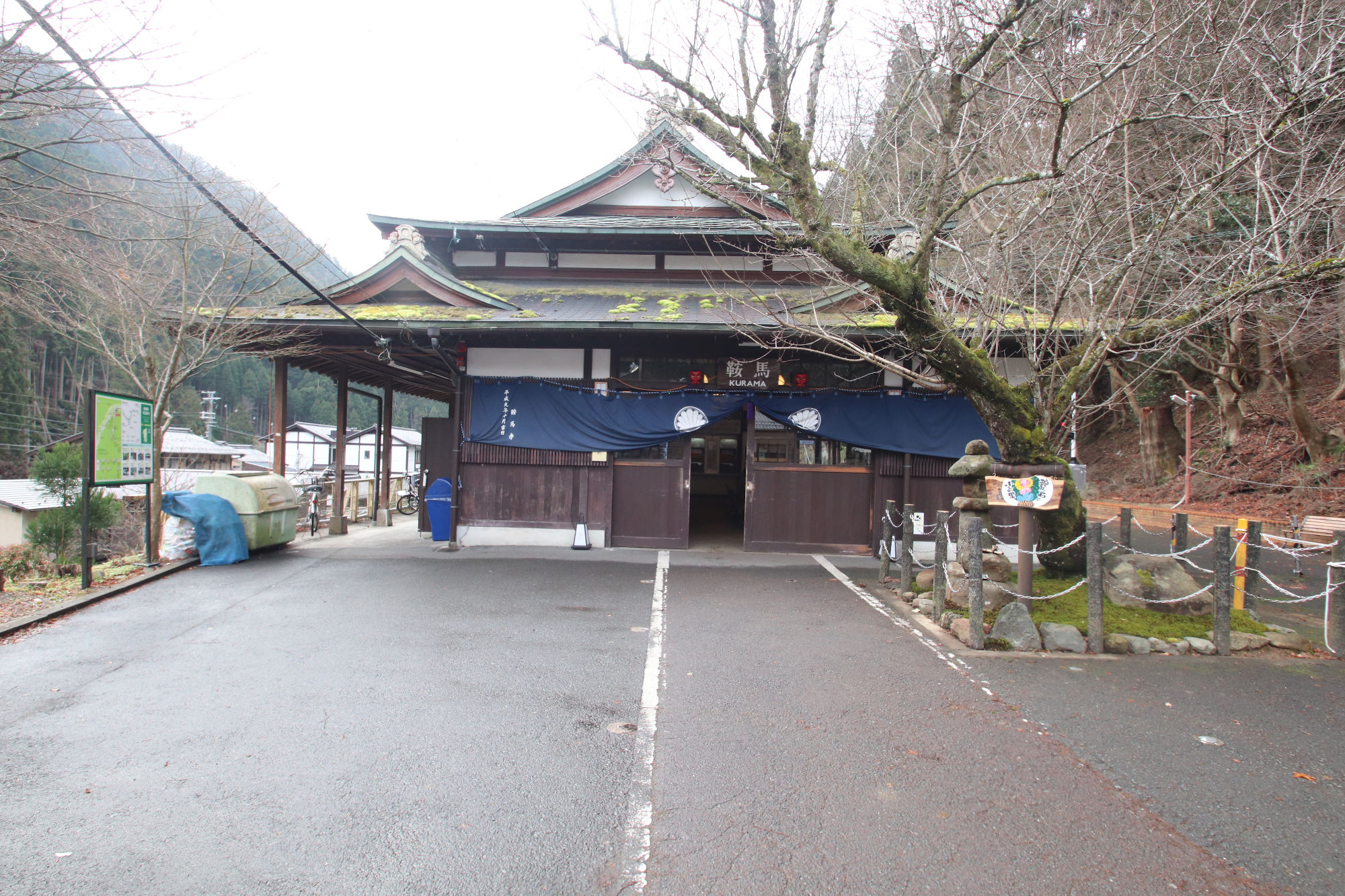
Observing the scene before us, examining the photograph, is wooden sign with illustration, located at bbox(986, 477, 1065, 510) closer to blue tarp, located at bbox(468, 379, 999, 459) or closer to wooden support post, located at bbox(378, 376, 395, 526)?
blue tarp, located at bbox(468, 379, 999, 459)

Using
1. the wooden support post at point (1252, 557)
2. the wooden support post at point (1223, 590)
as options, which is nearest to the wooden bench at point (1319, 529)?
the wooden support post at point (1252, 557)

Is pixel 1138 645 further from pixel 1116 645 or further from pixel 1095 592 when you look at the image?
pixel 1095 592

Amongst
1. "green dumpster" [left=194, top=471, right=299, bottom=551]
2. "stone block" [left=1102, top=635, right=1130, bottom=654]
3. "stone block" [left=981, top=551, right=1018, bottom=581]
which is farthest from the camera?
"green dumpster" [left=194, top=471, right=299, bottom=551]

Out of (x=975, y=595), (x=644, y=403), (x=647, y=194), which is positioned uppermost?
(x=647, y=194)

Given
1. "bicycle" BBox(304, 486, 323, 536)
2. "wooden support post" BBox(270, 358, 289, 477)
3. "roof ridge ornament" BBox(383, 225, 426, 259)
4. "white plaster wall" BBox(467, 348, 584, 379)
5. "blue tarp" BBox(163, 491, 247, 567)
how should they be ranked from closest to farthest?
"blue tarp" BBox(163, 491, 247, 567)
"white plaster wall" BBox(467, 348, 584, 379)
"roof ridge ornament" BBox(383, 225, 426, 259)
"wooden support post" BBox(270, 358, 289, 477)
"bicycle" BBox(304, 486, 323, 536)

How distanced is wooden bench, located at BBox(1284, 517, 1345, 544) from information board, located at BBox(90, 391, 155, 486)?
54.8ft

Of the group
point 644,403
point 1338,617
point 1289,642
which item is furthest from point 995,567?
point 644,403

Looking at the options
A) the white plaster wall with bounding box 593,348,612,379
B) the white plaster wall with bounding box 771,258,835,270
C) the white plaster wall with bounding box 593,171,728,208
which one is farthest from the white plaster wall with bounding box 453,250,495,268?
the white plaster wall with bounding box 771,258,835,270

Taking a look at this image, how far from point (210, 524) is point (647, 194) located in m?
9.45

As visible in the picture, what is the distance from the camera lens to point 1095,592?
5.51 metres

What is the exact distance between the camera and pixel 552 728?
12.9ft

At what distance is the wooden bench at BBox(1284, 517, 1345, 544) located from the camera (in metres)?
→ 10.1

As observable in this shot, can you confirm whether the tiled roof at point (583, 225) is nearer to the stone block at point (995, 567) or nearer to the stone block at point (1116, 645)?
the stone block at point (995, 567)

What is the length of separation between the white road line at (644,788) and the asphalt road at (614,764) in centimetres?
2
